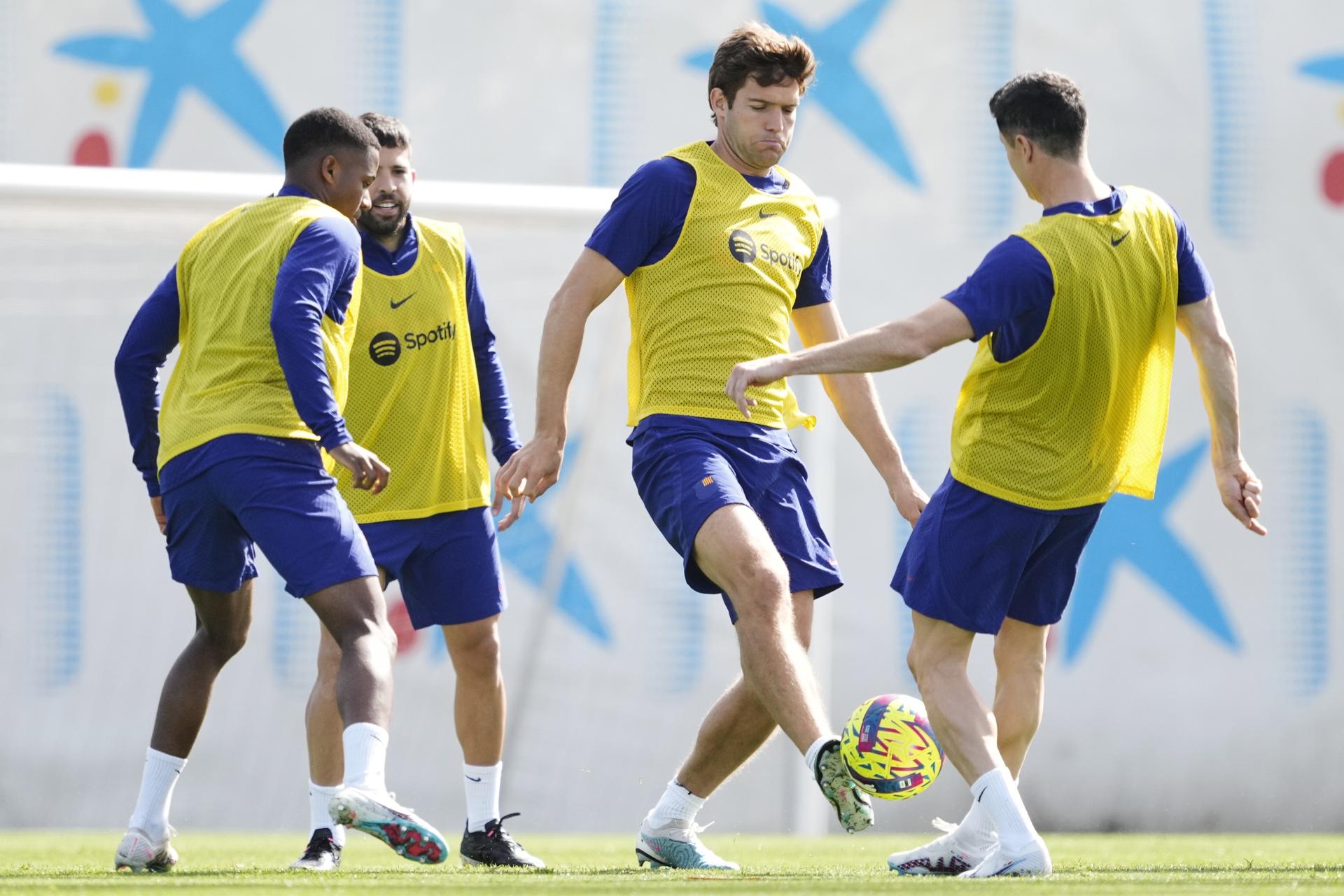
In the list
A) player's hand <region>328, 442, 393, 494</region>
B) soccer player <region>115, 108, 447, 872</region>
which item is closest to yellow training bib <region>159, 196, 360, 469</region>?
soccer player <region>115, 108, 447, 872</region>

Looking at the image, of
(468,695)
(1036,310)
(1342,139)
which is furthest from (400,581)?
(1342,139)

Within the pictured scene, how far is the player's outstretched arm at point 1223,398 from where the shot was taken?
4.29 meters

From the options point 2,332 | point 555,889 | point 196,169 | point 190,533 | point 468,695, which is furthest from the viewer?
point 196,169

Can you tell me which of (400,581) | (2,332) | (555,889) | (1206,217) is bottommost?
(555,889)

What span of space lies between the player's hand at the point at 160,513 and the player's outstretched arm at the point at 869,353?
1.60 m

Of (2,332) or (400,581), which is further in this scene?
(2,332)

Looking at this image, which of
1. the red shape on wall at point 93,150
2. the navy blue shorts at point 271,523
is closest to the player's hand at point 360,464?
the navy blue shorts at point 271,523

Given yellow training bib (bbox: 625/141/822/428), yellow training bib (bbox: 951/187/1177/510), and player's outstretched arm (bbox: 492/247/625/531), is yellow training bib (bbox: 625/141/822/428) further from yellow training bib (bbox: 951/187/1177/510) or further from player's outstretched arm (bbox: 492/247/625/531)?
yellow training bib (bbox: 951/187/1177/510)

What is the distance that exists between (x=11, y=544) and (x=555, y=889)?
175 inches

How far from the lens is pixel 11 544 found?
7238mm

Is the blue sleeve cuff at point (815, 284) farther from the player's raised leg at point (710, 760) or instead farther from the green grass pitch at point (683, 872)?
the green grass pitch at point (683, 872)

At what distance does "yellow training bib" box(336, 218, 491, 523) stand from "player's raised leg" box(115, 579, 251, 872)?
560mm

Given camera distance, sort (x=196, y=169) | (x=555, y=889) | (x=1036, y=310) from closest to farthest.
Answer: (x=555, y=889), (x=1036, y=310), (x=196, y=169)

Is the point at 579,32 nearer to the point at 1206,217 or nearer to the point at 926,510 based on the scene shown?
the point at 1206,217
